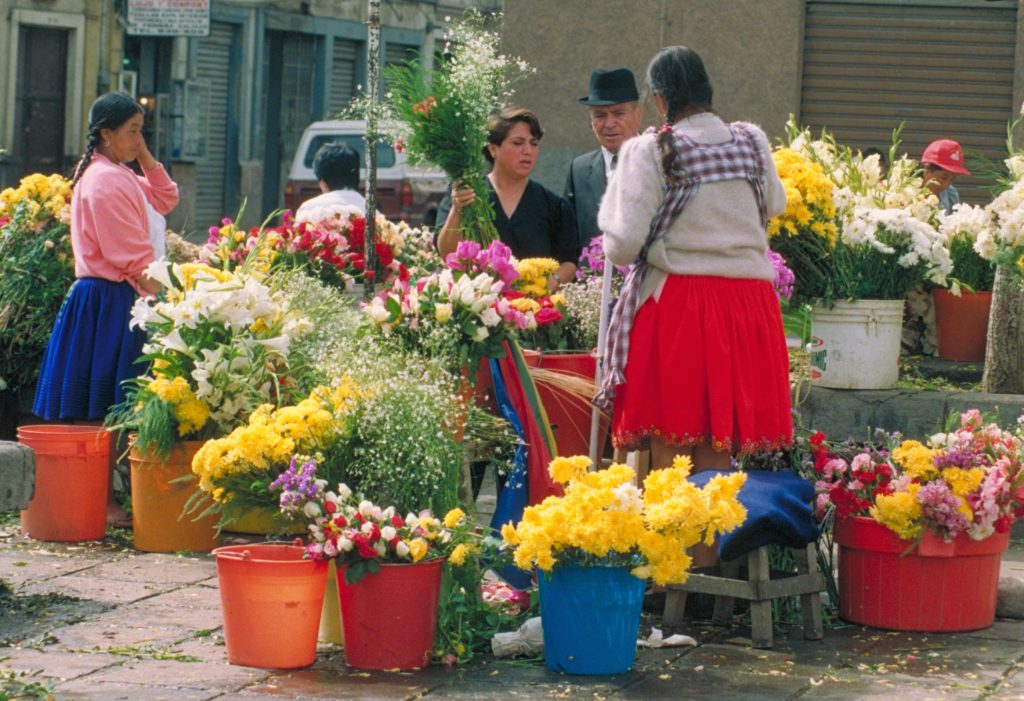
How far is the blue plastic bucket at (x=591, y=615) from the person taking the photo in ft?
17.4

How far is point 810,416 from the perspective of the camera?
26.3 ft

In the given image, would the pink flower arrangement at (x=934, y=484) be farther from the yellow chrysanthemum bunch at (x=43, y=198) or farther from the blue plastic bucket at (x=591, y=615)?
the yellow chrysanthemum bunch at (x=43, y=198)

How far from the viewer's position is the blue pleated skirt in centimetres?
759

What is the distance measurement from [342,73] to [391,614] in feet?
93.8

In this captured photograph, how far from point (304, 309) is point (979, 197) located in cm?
627

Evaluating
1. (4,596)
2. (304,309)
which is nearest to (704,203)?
(304,309)

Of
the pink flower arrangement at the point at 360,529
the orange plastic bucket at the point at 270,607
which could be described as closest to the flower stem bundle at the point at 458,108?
the pink flower arrangement at the point at 360,529

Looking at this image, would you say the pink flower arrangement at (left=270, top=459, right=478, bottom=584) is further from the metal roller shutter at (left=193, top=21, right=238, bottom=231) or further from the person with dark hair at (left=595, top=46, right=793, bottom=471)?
the metal roller shutter at (left=193, top=21, right=238, bottom=231)

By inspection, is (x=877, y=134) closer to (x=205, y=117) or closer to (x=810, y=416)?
(x=810, y=416)

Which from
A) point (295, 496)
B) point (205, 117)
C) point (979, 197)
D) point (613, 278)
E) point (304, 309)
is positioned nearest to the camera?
point (295, 496)

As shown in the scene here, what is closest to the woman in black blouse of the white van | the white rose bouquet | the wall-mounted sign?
the white rose bouquet

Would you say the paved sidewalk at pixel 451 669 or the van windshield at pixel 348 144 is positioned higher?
the van windshield at pixel 348 144

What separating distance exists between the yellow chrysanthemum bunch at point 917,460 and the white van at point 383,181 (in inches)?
672

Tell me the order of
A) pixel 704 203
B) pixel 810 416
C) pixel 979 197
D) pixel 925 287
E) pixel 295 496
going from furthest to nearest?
pixel 979 197 < pixel 925 287 < pixel 810 416 < pixel 704 203 < pixel 295 496
